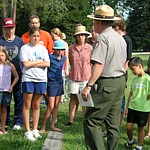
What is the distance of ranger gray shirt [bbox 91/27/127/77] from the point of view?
16.1ft

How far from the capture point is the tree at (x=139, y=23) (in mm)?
65500

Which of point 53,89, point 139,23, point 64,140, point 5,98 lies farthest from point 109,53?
point 139,23

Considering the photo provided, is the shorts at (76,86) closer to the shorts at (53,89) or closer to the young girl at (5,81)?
the shorts at (53,89)

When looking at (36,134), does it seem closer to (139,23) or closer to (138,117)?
(138,117)

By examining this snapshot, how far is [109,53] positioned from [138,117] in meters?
1.59

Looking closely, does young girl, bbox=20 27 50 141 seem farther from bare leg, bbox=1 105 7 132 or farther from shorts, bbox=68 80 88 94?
shorts, bbox=68 80 88 94

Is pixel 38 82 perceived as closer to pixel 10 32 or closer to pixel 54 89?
pixel 54 89

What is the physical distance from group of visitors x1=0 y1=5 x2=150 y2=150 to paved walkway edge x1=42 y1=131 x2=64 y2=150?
0.26 metres

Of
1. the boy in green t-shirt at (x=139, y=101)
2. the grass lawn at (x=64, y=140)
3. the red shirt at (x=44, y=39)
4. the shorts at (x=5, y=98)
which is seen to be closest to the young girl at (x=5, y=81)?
the shorts at (x=5, y=98)

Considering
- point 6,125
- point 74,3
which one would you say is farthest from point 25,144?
point 74,3

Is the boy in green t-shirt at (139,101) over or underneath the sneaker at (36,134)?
over

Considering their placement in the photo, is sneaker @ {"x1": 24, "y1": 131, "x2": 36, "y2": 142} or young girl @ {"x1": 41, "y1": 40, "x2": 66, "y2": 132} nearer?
sneaker @ {"x1": 24, "y1": 131, "x2": 36, "y2": 142}

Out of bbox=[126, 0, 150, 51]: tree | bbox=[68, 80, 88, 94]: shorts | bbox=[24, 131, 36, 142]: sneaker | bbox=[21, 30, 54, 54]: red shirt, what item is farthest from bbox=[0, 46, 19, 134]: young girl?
bbox=[126, 0, 150, 51]: tree

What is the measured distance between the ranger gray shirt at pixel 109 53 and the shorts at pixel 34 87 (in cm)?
180
